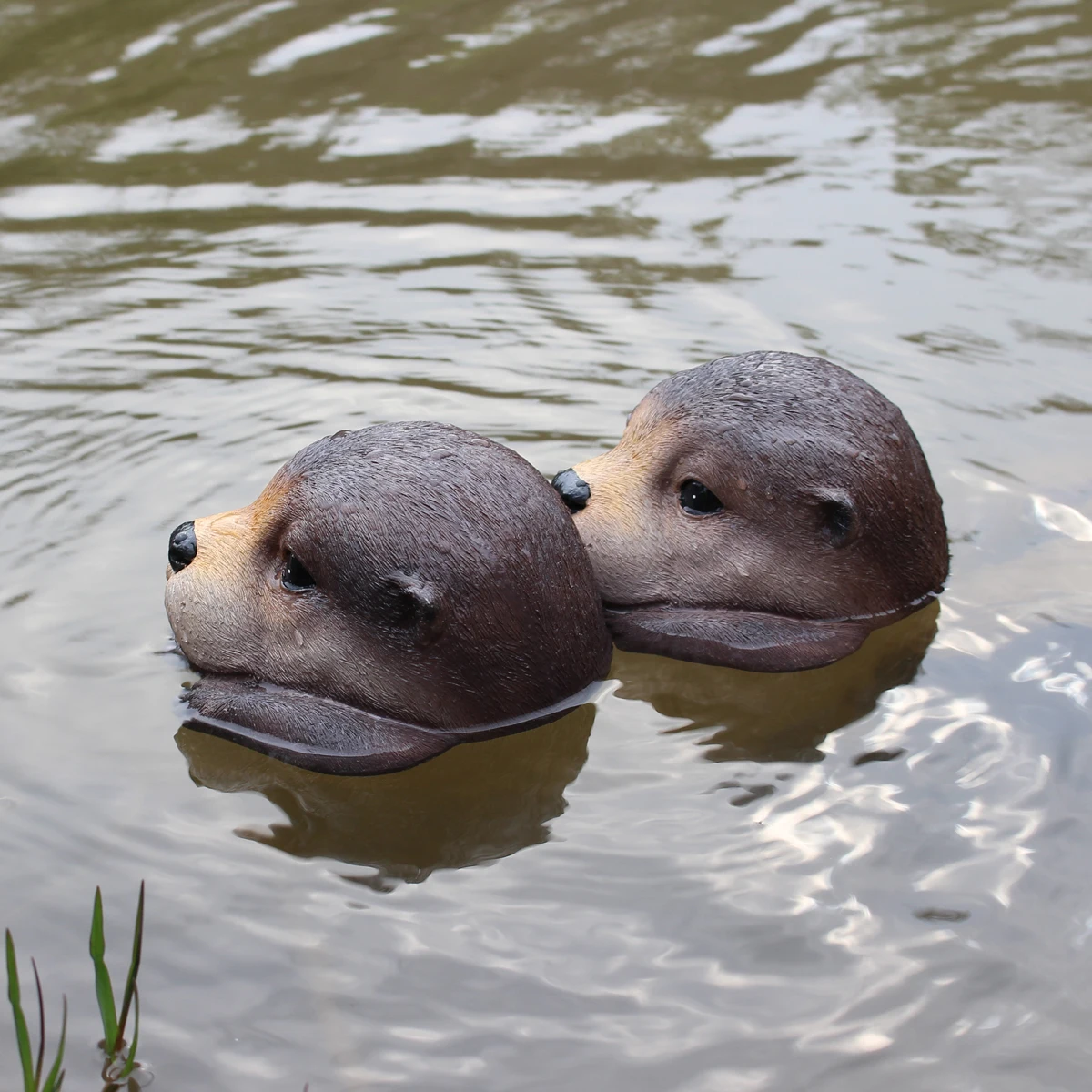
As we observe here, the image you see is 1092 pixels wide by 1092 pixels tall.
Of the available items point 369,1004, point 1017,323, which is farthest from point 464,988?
point 1017,323

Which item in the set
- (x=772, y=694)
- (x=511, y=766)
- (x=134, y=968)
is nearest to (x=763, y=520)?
(x=772, y=694)

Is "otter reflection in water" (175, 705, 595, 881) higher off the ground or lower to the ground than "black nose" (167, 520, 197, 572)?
lower

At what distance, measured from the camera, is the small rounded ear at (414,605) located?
6016mm

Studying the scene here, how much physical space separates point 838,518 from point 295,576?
2402 millimetres

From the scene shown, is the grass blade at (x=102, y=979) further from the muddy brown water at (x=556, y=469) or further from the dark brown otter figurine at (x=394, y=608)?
the dark brown otter figurine at (x=394, y=608)

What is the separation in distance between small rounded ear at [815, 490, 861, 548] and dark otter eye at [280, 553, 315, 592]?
2257mm

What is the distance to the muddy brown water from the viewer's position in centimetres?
506

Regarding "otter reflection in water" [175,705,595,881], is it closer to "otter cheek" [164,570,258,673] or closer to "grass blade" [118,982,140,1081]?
"otter cheek" [164,570,258,673]

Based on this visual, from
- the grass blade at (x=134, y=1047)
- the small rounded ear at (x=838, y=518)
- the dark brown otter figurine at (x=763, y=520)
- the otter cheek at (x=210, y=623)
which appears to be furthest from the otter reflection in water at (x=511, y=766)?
the grass blade at (x=134, y=1047)

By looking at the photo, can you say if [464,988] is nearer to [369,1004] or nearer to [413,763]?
[369,1004]

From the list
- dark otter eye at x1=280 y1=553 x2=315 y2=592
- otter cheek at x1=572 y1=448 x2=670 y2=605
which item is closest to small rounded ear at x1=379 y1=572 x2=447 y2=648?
dark otter eye at x1=280 y1=553 x2=315 y2=592

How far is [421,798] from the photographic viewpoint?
609 centimetres

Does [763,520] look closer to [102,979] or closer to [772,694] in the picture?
[772,694]

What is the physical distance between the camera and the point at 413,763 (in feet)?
20.2
